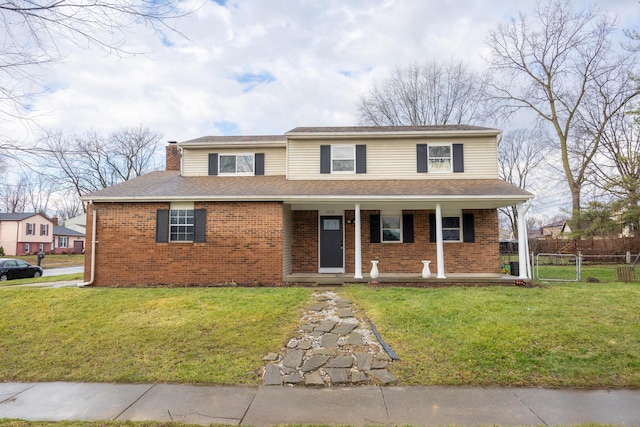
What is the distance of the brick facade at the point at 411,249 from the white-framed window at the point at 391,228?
8.8 inches

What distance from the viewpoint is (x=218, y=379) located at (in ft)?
14.2

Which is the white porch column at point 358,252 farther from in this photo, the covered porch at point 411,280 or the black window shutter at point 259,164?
the black window shutter at point 259,164

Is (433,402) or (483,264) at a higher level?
(483,264)

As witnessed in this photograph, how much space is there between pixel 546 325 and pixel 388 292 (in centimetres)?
376

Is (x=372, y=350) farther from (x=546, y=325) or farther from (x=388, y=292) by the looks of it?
(x=388, y=292)

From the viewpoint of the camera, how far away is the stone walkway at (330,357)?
173 inches

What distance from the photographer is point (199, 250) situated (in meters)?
11.0

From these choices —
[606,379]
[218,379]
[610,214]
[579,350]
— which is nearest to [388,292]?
[579,350]

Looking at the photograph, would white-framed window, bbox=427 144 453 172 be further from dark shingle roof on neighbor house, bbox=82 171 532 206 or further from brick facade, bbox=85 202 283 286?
brick facade, bbox=85 202 283 286

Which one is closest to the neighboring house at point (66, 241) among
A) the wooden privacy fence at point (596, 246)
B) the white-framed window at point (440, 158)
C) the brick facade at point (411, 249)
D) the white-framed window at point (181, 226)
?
the white-framed window at point (181, 226)

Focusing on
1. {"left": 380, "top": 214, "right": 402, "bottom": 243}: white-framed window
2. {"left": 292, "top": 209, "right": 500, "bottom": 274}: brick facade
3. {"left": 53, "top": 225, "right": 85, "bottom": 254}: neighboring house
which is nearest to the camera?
{"left": 292, "top": 209, "right": 500, "bottom": 274}: brick facade

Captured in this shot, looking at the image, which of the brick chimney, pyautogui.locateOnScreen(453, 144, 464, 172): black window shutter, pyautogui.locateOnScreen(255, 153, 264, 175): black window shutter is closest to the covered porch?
pyautogui.locateOnScreen(453, 144, 464, 172): black window shutter

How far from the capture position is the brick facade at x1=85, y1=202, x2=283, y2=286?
10812 millimetres

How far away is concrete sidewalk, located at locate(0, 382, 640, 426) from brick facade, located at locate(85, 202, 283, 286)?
6526 millimetres
